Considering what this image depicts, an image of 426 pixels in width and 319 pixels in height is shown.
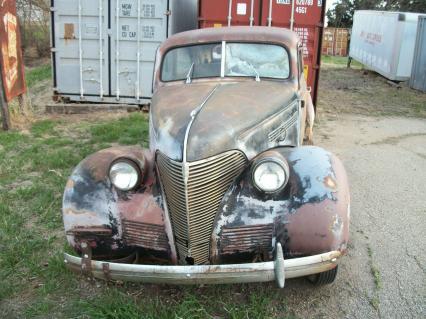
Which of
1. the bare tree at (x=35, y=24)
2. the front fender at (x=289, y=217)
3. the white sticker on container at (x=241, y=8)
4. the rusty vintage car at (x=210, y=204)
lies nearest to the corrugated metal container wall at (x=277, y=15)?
the white sticker on container at (x=241, y=8)

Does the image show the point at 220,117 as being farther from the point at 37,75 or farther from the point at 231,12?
the point at 37,75

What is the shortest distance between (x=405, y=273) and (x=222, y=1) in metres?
6.75

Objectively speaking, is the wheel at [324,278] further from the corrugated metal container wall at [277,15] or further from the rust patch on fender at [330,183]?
the corrugated metal container wall at [277,15]

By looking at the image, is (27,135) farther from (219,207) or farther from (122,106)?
(219,207)

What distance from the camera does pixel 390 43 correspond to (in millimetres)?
16750

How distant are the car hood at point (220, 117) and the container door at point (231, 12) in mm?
5198

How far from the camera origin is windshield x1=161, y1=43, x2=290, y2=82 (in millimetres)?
4695

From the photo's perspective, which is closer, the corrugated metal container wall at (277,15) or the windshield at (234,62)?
the windshield at (234,62)

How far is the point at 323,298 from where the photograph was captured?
370 centimetres

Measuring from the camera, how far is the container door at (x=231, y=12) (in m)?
9.35

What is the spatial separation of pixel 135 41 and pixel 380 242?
7.23 meters

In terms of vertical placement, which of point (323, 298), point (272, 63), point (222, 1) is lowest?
point (323, 298)

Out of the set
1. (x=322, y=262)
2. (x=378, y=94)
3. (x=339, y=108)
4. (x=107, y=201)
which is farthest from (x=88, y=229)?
(x=378, y=94)

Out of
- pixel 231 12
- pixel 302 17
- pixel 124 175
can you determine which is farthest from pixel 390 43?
pixel 124 175
